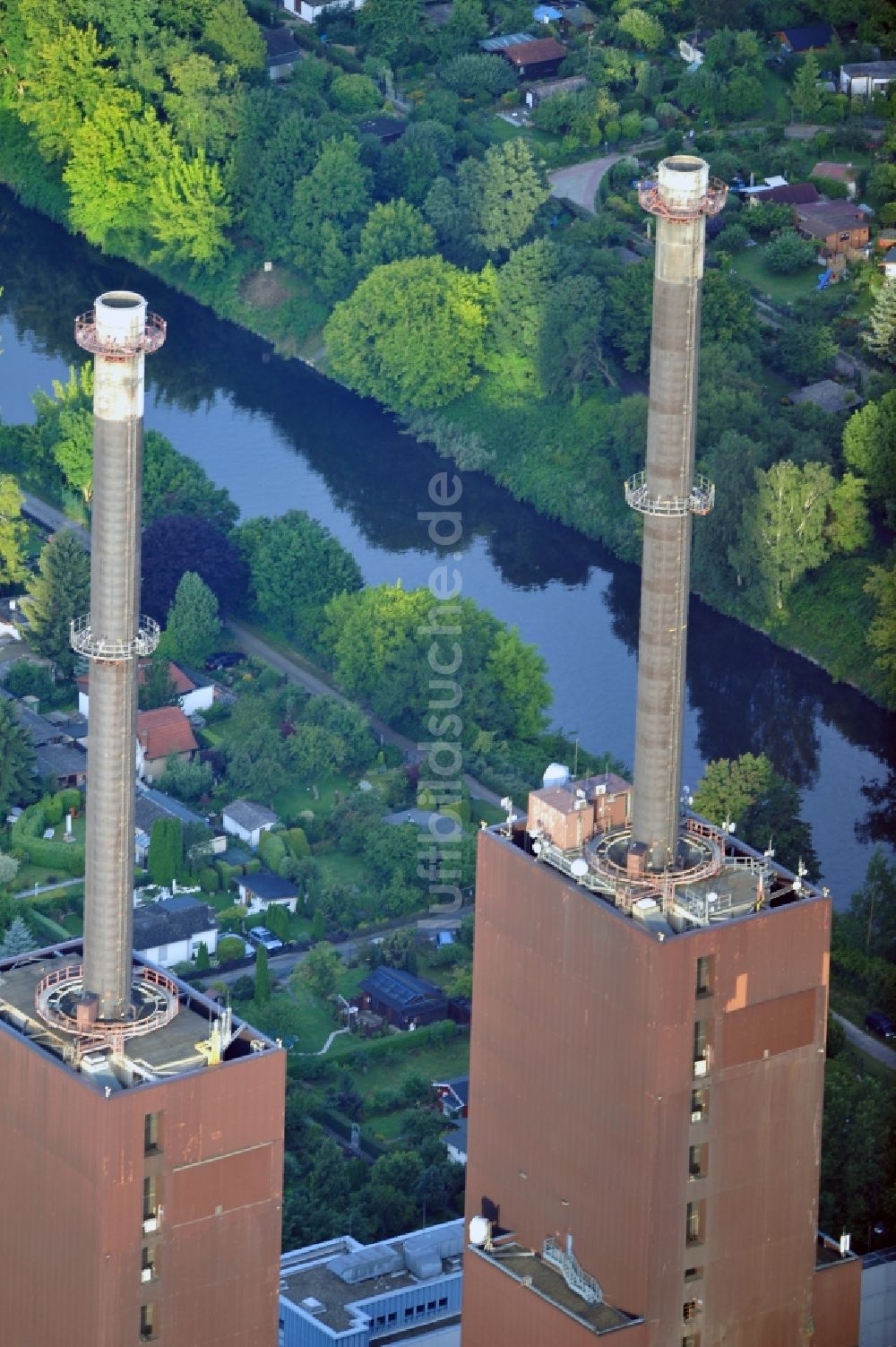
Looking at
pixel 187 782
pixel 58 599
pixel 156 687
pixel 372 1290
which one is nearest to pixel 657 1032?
pixel 372 1290

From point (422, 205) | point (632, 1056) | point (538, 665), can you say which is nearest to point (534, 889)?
point (632, 1056)

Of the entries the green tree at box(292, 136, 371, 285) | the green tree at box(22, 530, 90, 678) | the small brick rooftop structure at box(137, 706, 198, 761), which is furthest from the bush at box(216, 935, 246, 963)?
the green tree at box(292, 136, 371, 285)

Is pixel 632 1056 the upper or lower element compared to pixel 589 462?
upper

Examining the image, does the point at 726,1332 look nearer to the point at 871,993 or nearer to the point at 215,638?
the point at 871,993

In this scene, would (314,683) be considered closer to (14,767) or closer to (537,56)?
(14,767)

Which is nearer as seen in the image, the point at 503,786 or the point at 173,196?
the point at 503,786
